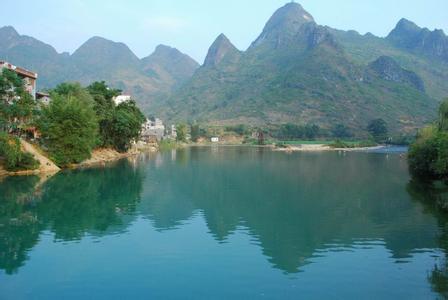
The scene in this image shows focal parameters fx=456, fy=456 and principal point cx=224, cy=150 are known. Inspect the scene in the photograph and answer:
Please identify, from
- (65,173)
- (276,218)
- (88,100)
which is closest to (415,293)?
(276,218)

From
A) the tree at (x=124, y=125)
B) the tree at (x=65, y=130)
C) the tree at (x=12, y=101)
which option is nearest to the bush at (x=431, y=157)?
the tree at (x=65, y=130)

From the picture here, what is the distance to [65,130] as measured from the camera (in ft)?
178

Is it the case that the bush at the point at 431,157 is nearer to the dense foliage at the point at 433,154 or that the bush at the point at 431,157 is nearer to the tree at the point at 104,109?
the dense foliage at the point at 433,154

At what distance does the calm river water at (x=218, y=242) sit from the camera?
1571cm

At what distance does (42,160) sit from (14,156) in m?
7.21

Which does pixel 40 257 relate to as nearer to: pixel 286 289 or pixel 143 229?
pixel 143 229

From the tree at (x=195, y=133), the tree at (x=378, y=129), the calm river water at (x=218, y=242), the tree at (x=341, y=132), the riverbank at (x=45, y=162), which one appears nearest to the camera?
the calm river water at (x=218, y=242)

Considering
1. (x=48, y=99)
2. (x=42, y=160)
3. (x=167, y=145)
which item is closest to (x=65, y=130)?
(x=42, y=160)

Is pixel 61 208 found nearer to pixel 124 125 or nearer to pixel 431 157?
pixel 431 157

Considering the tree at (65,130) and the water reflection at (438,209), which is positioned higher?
the tree at (65,130)

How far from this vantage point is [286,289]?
50.9ft

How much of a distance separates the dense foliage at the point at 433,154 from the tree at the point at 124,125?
43770mm

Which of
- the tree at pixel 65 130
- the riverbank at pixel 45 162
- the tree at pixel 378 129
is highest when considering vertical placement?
the tree at pixel 378 129

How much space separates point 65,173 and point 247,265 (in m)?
35.9
